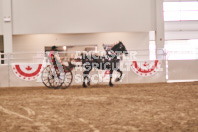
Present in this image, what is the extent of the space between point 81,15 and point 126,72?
615 cm

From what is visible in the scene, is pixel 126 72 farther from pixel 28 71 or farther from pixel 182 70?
pixel 28 71

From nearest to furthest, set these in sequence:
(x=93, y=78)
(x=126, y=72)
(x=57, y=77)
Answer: (x=57, y=77)
(x=93, y=78)
(x=126, y=72)

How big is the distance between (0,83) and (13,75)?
723 mm

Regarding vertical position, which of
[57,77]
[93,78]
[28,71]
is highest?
[28,71]

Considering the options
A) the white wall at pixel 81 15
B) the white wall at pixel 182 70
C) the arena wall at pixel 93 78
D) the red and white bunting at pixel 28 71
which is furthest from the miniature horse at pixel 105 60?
the white wall at pixel 81 15

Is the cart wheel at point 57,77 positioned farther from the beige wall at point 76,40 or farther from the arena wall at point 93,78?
the beige wall at point 76,40

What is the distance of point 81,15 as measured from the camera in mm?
18500

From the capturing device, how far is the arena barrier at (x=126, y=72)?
A: 1361cm

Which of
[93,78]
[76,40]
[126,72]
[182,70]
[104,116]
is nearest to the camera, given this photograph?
[104,116]

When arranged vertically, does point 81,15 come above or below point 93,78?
above

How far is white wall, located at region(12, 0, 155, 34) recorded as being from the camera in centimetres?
1845

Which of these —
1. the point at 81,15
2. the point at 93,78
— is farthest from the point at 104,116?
the point at 81,15

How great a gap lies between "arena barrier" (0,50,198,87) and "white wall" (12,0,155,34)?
461 centimetres

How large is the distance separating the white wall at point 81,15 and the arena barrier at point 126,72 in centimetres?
461
